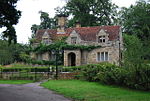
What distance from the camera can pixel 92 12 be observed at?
61844mm

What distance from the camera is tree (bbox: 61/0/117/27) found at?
198 feet

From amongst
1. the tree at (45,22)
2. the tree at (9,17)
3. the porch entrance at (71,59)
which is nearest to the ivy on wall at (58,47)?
the porch entrance at (71,59)

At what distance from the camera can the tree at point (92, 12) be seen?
6041cm

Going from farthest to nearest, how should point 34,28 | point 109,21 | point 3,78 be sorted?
point 34,28 < point 109,21 < point 3,78

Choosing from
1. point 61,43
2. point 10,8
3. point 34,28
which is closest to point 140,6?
point 61,43

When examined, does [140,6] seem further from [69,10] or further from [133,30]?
[69,10]

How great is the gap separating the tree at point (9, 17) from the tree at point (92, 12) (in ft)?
147

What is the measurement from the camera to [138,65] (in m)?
18.3

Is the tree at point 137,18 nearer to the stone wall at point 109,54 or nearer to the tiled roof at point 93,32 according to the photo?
the tiled roof at point 93,32

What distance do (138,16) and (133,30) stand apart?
3.34 meters

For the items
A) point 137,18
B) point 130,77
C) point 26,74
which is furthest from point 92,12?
point 130,77

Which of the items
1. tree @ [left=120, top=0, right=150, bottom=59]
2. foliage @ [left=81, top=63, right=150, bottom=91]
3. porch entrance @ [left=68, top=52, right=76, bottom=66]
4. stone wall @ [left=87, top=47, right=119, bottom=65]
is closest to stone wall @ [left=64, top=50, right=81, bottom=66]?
porch entrance @ [left=68, top=52, right=76, bottom=66]

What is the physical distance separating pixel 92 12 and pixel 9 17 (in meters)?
47.5

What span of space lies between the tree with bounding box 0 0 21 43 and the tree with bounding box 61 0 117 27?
44841 millimetres
